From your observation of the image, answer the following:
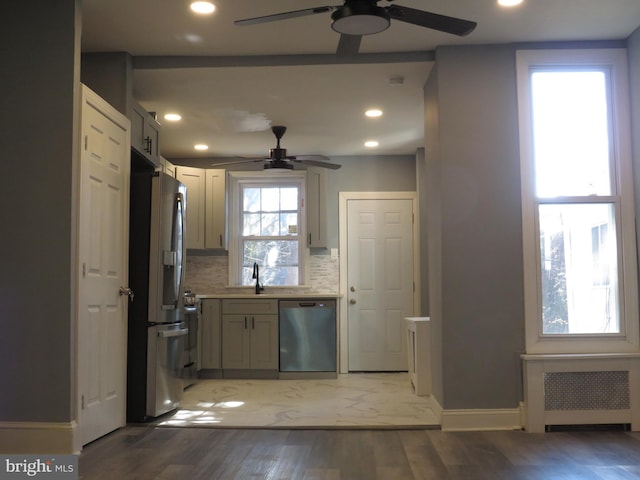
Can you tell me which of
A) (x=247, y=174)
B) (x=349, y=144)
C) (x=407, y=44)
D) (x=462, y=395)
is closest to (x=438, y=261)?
(x=462, y=395)

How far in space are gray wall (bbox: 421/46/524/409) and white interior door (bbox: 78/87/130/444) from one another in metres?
2.16

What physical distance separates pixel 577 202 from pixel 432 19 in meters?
2.00

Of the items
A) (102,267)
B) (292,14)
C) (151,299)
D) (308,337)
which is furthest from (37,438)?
(308,337)

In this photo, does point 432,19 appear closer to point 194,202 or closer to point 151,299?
point 151,299

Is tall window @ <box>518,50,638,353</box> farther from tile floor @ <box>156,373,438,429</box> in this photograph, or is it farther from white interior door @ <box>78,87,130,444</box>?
white interior door @ <box>78,87,130,444</box>

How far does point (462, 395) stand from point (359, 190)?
3.58 meters

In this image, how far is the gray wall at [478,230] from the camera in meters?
4.12

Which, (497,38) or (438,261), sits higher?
(497,38)

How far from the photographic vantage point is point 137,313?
432 centimetres

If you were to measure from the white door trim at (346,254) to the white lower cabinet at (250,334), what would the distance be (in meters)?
0.90

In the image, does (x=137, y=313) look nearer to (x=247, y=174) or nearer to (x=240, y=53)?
(x=240, y=53)

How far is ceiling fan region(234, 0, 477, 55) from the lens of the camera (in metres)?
2.72

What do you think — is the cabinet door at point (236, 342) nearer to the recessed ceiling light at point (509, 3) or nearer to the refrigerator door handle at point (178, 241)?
the refrigerator door handle at point (178, 241)

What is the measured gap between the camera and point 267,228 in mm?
7387
